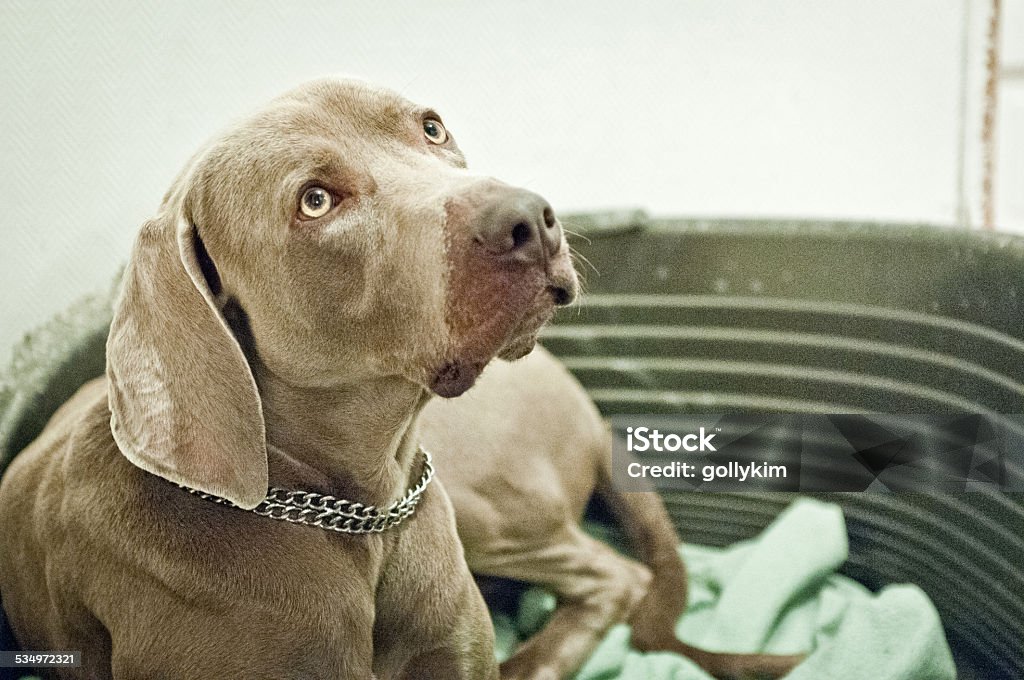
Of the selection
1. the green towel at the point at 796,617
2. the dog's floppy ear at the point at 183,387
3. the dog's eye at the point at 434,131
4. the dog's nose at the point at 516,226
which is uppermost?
the dog's eye at the point at 434,131

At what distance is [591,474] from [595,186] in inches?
17.4

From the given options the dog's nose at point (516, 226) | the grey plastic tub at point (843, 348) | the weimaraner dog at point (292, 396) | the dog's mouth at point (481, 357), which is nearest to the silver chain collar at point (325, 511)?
the weimaraner dog at point (292, 396)

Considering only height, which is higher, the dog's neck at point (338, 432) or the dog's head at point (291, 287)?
the dog's head at point (291, 287)

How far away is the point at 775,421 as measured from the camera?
1.36 m

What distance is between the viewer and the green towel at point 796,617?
1192 millimetres

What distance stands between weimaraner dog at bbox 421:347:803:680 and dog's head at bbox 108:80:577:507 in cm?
36

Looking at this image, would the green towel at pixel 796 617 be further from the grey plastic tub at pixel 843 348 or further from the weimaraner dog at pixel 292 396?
the weimaraner dog at pixel 292 396

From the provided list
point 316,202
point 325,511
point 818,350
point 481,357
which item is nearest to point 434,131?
point 316,202

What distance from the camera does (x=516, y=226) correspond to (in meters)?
0.78

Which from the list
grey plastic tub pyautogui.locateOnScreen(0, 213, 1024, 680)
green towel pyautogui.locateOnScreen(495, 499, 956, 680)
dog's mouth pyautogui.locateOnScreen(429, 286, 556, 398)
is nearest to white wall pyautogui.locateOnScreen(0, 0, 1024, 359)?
grey plastic tub pyautogui.locateOnScreen(0, 213, 1024, 680)

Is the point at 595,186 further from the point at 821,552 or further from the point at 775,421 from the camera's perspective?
the point at 821,552

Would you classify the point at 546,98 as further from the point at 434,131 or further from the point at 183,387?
the point at 183,387

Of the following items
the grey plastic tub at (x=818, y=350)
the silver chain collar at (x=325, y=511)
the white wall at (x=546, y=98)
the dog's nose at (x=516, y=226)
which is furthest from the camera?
the grey plastic tub at (x=818, y=350)

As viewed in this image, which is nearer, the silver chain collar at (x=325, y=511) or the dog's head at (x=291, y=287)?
the dog's head at (x=291, y=287)
